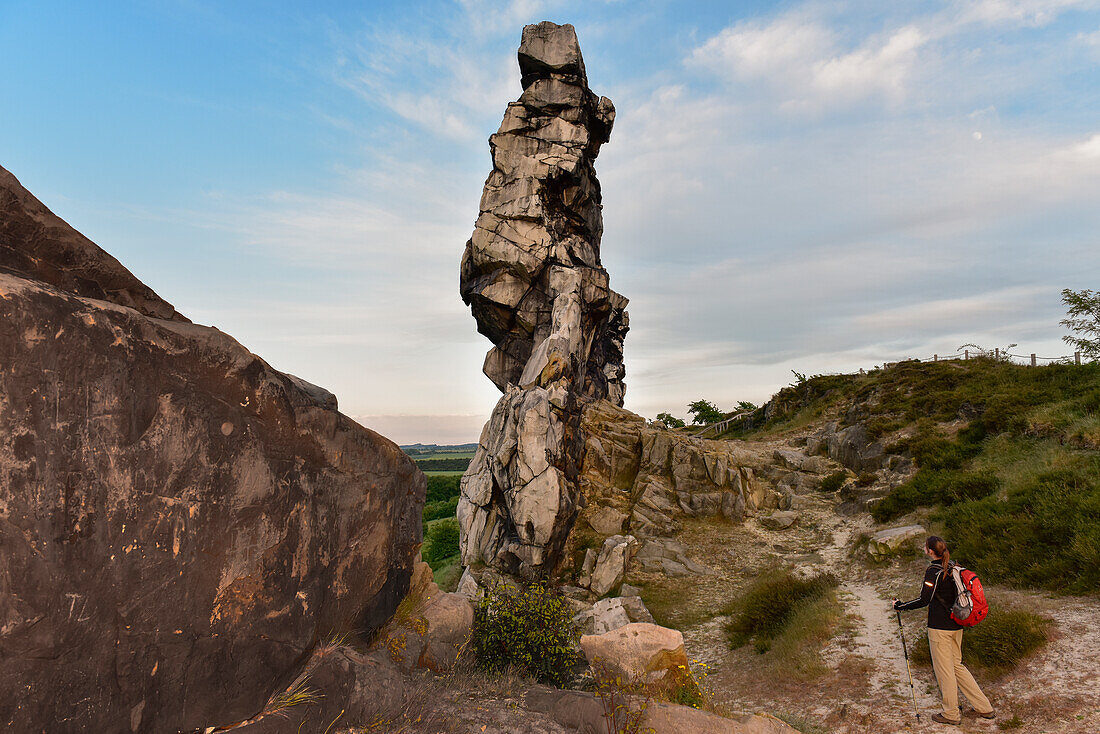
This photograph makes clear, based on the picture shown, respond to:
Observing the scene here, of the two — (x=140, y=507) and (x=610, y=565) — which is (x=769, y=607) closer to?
(x=610, y=565)

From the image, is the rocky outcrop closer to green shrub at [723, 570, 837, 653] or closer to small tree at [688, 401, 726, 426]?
green shrub at [723, 570, 837, 653]

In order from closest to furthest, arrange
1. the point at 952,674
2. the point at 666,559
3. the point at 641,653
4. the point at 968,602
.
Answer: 1. the point at 968,602
2. the point at 952,674
3. the point at 641,653
4. the point at 666,559

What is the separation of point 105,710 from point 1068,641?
46.0 feet

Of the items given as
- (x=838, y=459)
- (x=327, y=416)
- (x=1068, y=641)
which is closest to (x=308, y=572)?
(x=327, y=416)

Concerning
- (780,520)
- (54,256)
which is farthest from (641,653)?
(780,520)

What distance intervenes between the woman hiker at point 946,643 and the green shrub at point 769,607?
5.68 metres

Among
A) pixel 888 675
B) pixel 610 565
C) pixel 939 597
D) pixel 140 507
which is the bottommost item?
pixel 610 565

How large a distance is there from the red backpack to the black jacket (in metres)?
0.09

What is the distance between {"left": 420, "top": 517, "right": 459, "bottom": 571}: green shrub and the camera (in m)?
41.4

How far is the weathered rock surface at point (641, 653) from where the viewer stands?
8641 mm

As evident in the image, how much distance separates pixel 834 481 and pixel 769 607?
1539 centimetres

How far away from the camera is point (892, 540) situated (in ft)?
54.3

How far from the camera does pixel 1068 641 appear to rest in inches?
364

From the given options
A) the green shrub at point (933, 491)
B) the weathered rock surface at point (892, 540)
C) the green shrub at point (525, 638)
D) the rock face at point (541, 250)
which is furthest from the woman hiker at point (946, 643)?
the rock face at point (541, 250)
